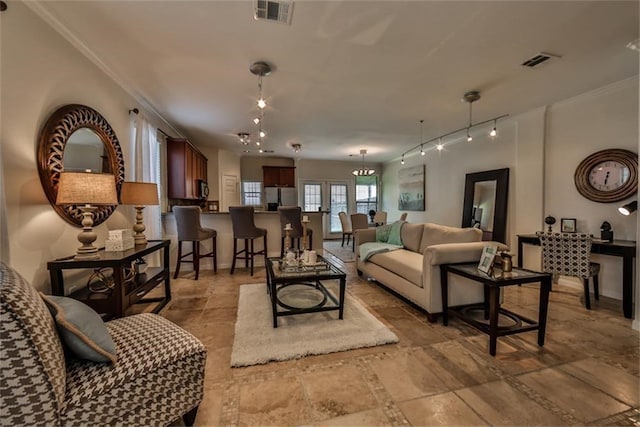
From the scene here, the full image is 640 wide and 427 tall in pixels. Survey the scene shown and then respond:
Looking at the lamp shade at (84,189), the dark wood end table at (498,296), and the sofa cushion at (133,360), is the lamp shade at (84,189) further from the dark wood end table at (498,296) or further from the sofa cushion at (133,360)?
the dark wood end table at (498,296)

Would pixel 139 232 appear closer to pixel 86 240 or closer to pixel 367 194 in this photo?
pixel 86 240

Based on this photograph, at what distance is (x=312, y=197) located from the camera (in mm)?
8445

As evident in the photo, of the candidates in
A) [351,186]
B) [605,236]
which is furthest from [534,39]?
[351,186]

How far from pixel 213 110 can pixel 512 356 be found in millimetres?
4492

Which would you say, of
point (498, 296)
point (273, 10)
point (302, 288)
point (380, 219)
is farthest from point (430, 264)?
point (380, 219)

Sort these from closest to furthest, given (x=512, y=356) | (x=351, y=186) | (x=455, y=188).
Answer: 1. (x=512, y=356)
2. (x=455, y=188)
3. (x=351, y=186)

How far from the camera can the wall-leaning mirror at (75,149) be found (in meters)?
2.02

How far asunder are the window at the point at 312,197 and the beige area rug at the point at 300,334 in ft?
18.3

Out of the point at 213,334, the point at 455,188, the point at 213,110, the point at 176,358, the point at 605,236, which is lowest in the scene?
the point at 213,334

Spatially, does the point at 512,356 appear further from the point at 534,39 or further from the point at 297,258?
the point at 534,39

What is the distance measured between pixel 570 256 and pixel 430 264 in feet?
5.80

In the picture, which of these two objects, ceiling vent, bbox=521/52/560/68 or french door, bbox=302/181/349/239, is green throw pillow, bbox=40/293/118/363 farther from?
french door, bbox=302/181/349/239

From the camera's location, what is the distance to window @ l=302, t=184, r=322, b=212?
8.36 metres

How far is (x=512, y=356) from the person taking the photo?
2.02 metres
